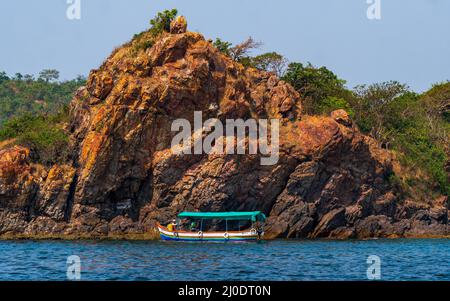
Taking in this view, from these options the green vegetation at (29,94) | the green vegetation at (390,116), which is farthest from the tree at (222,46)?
the green vegetation at (29,94)

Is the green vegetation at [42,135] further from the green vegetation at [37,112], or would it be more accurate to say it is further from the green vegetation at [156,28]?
the green vegetation at [156,28]

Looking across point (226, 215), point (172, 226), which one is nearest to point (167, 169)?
point (172, 226)

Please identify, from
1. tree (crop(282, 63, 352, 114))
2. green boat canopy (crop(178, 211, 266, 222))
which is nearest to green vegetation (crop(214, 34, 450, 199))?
tree (crop(282, 63, 352, 114))

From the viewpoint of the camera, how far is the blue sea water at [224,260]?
32781 millimetres

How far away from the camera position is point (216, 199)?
55.7m

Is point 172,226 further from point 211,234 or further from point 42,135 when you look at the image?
point 42,135

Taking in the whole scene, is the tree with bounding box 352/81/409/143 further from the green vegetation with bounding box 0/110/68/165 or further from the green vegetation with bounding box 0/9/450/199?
the green vegetation with bounding box 0/110/68/165

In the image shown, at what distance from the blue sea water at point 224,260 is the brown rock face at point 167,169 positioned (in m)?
4.61

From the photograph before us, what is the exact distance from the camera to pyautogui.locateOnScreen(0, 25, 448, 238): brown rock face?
5556 centimetres

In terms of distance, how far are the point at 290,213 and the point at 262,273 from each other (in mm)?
23601

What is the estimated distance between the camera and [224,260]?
39094mm

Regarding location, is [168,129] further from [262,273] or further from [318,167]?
[262,273]
